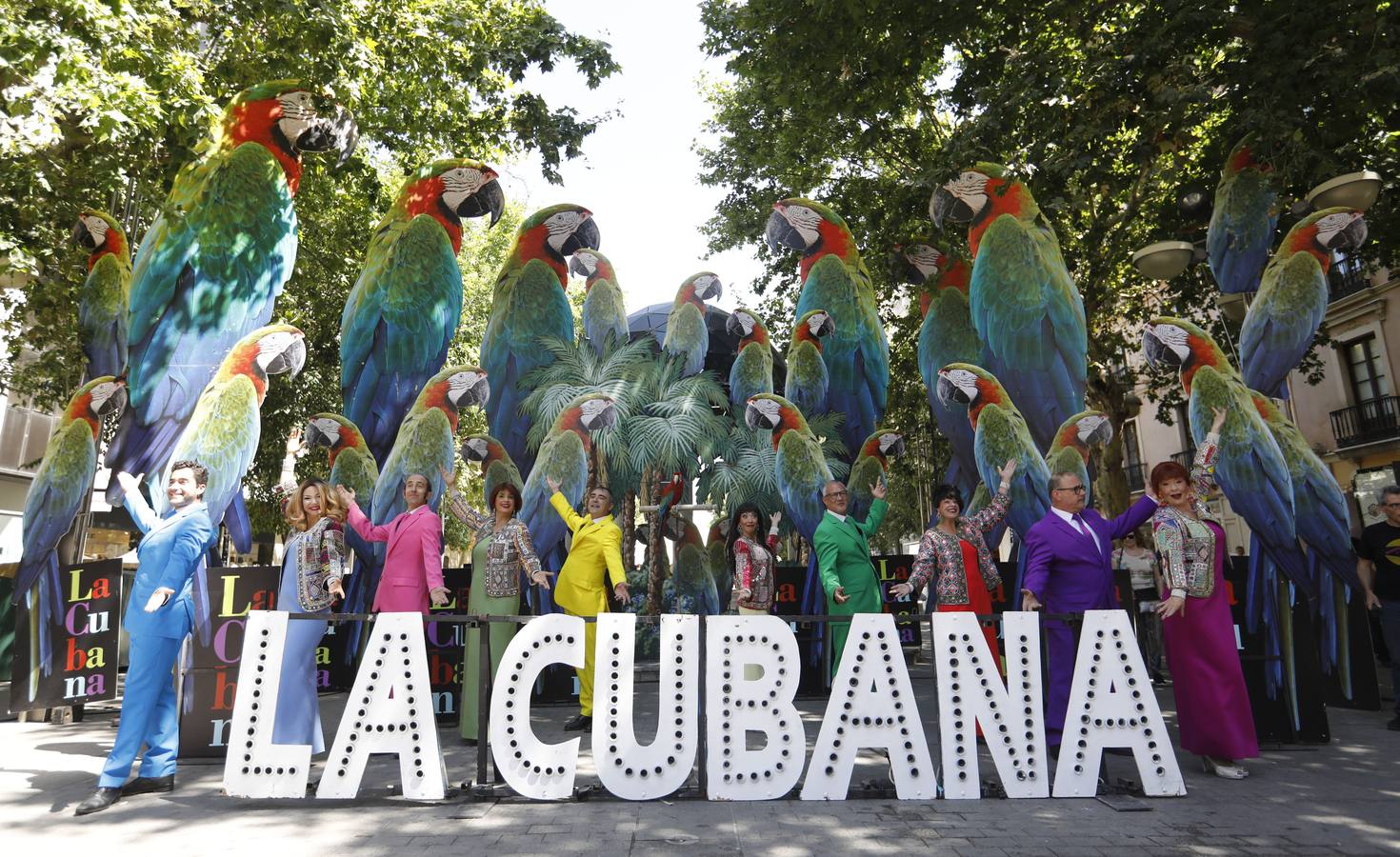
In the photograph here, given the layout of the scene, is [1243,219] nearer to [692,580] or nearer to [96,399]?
[692,580]

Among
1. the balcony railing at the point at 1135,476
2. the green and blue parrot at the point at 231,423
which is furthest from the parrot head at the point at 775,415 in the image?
the balcony railing at the point at 1135,476

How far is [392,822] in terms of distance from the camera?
3.87 m

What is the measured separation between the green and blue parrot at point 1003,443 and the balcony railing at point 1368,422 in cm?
1538

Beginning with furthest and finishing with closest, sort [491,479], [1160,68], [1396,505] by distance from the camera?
1. [491,479]
2. [1160,68]
3. [1396,505]

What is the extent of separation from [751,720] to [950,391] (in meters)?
5.55

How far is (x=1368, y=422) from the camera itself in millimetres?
18484

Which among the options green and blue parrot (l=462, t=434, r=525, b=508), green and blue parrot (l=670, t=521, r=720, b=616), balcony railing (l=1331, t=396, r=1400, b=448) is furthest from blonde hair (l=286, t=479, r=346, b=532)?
balcony railing (l=1331, t=396, r=1400, b=448)

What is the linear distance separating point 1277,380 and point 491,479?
27.4 ft

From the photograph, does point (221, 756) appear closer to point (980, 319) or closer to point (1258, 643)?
point (1258, 643)

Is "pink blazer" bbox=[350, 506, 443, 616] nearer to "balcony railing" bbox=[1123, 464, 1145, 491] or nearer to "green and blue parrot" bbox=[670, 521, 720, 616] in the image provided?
"green and blue parrot" bbox=[670, 521, 720, 616]

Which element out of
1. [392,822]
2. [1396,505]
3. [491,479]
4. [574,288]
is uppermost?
[574,288]

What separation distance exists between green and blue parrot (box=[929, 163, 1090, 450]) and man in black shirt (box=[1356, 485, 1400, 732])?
2.72 m

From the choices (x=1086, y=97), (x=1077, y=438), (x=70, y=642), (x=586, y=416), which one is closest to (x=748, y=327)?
(x=586, y=416)

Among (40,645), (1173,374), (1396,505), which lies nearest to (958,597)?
(1396,505)
